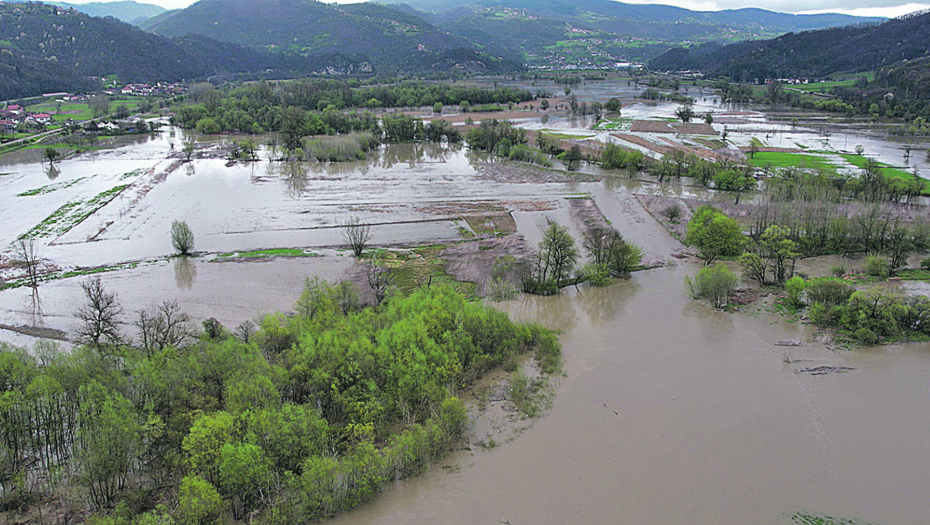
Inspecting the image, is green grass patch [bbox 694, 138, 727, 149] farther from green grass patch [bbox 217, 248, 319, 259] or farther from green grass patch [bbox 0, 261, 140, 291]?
green grass patch [bbox 0, 261, 140, 291]

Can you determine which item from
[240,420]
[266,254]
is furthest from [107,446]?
[266,254]

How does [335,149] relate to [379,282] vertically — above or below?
above

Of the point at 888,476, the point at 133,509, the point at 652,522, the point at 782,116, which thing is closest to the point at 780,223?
the point at 888,476

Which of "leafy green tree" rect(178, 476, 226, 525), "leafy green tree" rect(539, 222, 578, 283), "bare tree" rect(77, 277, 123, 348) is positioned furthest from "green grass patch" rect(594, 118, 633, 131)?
"leafy green tree" rect(178, 476, 226, 525)

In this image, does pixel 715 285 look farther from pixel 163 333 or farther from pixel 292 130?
pixel 292 130

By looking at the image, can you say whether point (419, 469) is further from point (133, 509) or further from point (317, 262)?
point (317, 262)

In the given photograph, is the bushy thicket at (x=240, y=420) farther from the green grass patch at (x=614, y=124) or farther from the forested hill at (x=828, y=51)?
the forested hill at (x=828, y=51)
